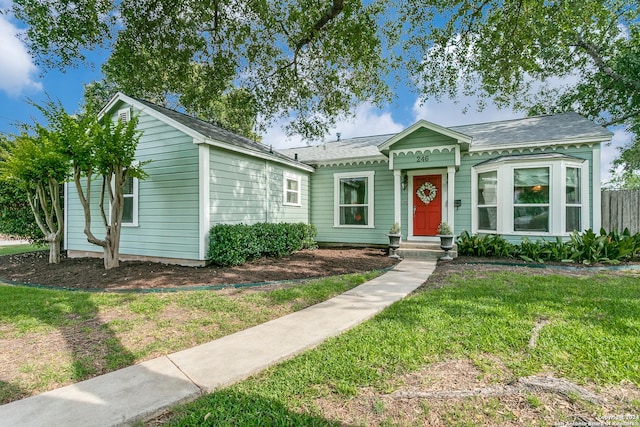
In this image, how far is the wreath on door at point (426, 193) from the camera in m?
9.74

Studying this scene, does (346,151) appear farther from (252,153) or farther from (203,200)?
(203,200)

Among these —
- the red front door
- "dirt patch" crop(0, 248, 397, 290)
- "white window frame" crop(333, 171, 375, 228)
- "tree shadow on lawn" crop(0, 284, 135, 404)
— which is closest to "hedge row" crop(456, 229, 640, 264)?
the red front door

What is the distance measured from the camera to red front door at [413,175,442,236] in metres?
9.68

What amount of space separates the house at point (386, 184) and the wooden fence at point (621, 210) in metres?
1.09

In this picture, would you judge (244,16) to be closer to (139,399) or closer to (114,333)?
(114,333)

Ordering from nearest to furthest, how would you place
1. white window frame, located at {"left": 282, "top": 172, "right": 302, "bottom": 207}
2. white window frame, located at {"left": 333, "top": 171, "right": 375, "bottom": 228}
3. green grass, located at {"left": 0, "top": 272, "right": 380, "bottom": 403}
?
1. green grass, located at {"left": 0, "top": 272, "right": 380, "bottom": 403}
2. white window frame, located at {"left": 282, "top": 172, "right": 302, "bottom": 207}
3. white window frame, located at {"left": 333, "top": 171, "right": 375, "bottom": 228}

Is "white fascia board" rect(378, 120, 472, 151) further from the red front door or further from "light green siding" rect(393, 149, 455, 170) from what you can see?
the red front door

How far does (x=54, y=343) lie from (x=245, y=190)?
5.57 metres

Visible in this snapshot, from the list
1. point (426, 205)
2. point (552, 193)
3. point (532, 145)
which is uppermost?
point (532, 145)

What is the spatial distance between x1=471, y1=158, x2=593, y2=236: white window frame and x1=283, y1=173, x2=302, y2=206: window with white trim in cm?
617

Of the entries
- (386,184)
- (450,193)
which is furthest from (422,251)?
(386,184)

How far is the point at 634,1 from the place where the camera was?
10.7 metres

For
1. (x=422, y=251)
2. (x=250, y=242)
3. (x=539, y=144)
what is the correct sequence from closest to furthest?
1. (x=250, y=242)
2. (x=539, y=144)
3. (x=422, y=251)

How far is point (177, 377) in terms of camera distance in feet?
7.98
